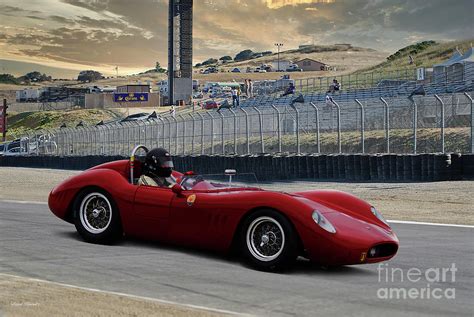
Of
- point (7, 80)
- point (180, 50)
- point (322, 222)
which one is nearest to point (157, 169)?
point (322, 222)

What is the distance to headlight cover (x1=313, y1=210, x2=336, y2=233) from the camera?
652 cm

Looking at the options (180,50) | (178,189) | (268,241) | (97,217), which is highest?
(180,50)

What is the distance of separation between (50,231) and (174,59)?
3197 inches

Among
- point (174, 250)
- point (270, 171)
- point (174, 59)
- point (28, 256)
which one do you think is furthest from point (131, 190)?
point (174, 59)

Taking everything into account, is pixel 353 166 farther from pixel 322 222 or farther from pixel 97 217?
pixel 322 222

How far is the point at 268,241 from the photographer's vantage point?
6.73m

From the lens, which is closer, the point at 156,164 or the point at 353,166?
the point at 156,164

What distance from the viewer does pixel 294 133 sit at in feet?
73.8

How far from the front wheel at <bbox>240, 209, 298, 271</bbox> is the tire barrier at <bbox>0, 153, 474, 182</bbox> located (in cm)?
1203

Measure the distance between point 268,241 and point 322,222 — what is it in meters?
0.58

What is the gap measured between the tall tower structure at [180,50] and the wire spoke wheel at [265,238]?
8134 cm

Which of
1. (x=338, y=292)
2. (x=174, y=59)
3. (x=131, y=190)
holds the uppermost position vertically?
(x=174, y=59)

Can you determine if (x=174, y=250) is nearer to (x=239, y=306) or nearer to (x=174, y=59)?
(x=239, y=306)

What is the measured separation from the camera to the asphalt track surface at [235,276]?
5.37m
